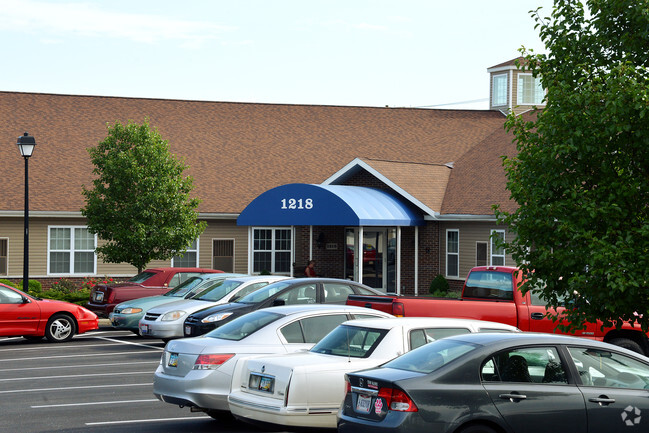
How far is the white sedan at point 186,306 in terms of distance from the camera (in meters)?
19.0

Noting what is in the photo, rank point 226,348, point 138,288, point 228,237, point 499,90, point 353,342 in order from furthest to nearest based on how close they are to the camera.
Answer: point 499,90
point 228,237
point 138,288
point 226,348
point 353,342

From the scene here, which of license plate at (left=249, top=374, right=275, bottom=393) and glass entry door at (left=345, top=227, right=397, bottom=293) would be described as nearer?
license plate at (left=249, top=374, right=275, bottom=393)

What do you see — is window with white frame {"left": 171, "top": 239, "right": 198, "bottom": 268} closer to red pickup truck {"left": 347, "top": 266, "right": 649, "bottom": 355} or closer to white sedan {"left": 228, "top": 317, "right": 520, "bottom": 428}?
red pickup truck {"left": 347, "top": 266, "right": 649, "bottom": 355}

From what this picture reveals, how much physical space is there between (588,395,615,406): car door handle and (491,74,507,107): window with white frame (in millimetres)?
33962

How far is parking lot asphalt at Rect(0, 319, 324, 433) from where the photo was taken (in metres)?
11.3

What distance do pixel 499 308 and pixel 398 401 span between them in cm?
847

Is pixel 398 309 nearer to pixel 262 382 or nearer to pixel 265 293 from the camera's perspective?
pixel 265 293

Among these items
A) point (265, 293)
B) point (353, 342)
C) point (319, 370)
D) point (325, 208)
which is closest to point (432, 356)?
point (319, 370)

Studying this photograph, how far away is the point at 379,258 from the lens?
106 feet

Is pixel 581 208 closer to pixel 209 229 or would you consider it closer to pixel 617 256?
pixel 617 256

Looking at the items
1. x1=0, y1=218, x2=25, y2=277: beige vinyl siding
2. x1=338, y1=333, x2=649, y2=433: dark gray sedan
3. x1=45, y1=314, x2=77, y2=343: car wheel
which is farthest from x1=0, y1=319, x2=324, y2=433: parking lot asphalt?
x1=0, y1=218, x2=25, y2=277: beige vinyl siding

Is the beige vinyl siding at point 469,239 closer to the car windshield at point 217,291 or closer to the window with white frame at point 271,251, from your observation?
the window with white frame at point 271,251

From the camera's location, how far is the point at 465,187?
1238 inches

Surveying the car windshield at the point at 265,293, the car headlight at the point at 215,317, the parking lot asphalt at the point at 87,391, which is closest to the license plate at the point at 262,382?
the parking lot asphalt at the point at 87,391
